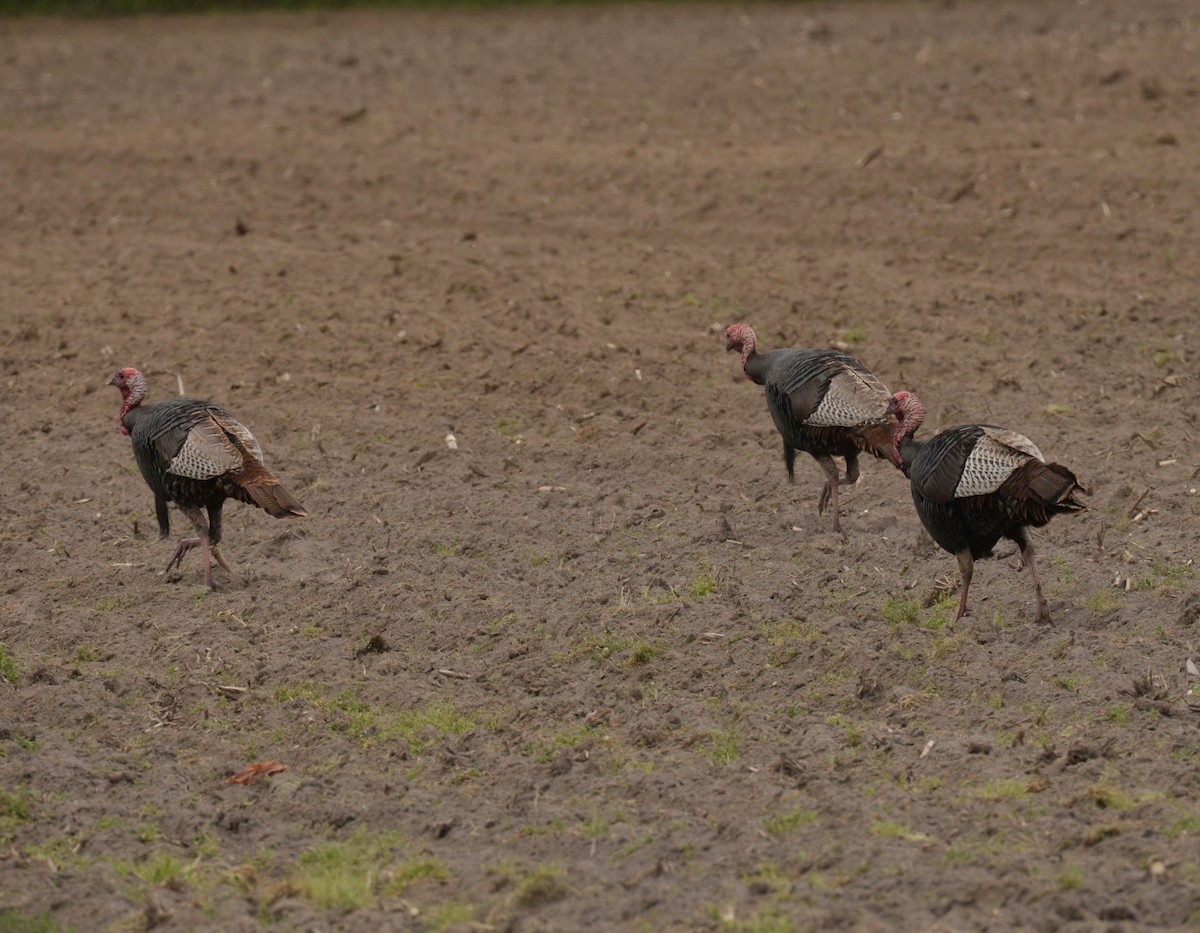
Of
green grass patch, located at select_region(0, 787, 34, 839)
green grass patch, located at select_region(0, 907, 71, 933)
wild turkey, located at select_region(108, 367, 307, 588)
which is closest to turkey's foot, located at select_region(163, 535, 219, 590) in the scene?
wild turkey, located at select_region(108, 367, 307, 588)

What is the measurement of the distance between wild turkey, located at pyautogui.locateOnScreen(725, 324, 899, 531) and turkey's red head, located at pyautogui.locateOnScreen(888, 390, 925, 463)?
22cm

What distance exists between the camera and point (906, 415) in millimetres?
9688

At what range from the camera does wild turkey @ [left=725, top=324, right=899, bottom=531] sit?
404 inches

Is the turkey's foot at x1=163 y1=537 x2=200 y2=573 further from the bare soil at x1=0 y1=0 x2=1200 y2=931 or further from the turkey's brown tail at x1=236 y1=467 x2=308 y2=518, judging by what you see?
the turkey's brown tail at x1=236 y1=467 x2=308 y2=518

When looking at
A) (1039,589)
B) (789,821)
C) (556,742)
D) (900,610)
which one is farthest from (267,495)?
(1039,589)

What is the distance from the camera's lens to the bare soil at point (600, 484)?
712 centimetres

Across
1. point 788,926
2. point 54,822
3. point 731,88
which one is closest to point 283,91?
point 731,88

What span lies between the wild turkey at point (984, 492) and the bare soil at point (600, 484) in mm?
472

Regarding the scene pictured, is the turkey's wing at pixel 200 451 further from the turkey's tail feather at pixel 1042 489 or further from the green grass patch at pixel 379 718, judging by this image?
the turkey's tail feather at pixel 1042 489

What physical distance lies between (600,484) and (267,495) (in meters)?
2.76

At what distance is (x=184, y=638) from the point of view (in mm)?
9414

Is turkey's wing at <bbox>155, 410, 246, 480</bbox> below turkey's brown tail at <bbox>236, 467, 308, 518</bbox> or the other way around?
the other way around

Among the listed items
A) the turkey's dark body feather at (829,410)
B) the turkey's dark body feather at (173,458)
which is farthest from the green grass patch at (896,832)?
the turkey's dark body feather at (173,458)

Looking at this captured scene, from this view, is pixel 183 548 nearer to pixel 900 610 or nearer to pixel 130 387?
pixel 130 387
